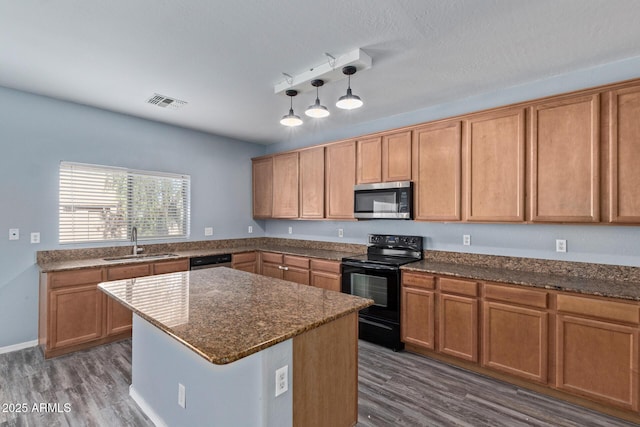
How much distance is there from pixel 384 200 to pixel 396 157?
518 millimetres

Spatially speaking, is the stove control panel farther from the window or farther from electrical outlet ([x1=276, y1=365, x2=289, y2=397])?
the window

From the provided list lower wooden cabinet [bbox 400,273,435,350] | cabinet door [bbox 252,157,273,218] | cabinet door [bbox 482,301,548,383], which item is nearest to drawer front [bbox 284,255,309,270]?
cabinet door [bbox 252,157,273,218]

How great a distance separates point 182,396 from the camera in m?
1.86

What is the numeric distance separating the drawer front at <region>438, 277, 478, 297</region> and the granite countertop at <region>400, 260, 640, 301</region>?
0.06 m

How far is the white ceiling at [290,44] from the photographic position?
1935mm

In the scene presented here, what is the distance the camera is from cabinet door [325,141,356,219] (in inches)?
161

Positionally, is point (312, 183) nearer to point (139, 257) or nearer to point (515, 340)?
point (139, 257)

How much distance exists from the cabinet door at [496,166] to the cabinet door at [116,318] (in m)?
3.82

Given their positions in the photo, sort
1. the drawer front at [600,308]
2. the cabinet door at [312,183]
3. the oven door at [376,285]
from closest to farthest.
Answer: the drawer front at [600,308] < the oven door at [376,285] < the cabinet door at [312,183]

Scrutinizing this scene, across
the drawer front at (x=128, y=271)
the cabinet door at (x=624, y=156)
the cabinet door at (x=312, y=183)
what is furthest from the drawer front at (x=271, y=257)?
the cabinet door at (x=624, y=156)

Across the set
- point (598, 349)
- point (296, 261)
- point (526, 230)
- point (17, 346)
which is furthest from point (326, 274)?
point (17, 346)

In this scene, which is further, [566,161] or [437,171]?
[437,171]

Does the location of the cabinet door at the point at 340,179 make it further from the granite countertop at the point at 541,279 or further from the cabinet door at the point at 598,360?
the cabinet door at the point at 598,360

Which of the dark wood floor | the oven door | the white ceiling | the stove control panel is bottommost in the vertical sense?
the dark wood floor
